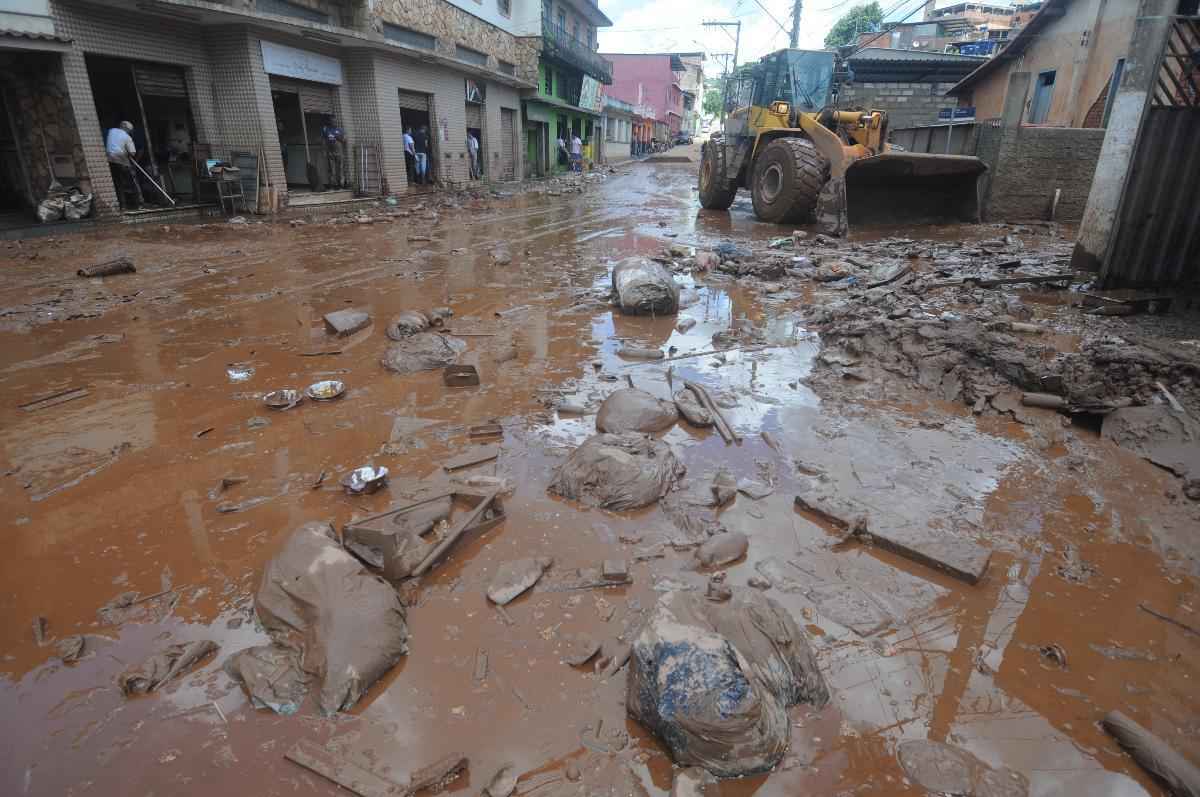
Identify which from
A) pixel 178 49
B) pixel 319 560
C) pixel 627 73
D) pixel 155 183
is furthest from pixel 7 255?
pixel 627 73

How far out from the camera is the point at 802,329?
565 centimetres

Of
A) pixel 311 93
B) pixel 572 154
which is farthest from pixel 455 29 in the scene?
pixel 572 154

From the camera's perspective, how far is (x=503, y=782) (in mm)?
1636

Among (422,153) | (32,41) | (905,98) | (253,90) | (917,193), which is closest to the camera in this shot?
(32,41)

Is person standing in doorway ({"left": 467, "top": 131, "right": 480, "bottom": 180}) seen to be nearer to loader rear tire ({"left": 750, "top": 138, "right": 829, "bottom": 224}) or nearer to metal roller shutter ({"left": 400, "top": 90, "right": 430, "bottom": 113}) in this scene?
metal roller shutter ({"left": 400, "top": 90, "right": 430, "bottom": 113})

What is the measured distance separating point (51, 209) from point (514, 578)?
11604 mm

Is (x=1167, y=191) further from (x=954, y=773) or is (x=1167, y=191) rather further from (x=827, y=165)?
(x=954, y=773)

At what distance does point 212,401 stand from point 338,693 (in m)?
2.83

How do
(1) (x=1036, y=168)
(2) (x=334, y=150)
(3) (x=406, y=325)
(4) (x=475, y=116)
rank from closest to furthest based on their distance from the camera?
(3) (x=406, y=325) < (1) (x=1036, y=168) < (2) (x=334, y=150) < (4) (x=475, y=116)

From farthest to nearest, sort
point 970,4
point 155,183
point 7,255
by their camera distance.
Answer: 1. point 970,4
2. point 155,183
3. point 7,255

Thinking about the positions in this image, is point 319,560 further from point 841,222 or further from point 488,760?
point 841,222

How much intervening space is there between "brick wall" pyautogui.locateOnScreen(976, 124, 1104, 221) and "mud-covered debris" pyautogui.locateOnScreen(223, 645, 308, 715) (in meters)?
13.4

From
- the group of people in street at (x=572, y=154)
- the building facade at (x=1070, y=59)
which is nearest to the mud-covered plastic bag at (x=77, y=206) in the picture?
the building facade at (x=1070, y=59)

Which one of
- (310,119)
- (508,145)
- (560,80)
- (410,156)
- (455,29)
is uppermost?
(560,80)
